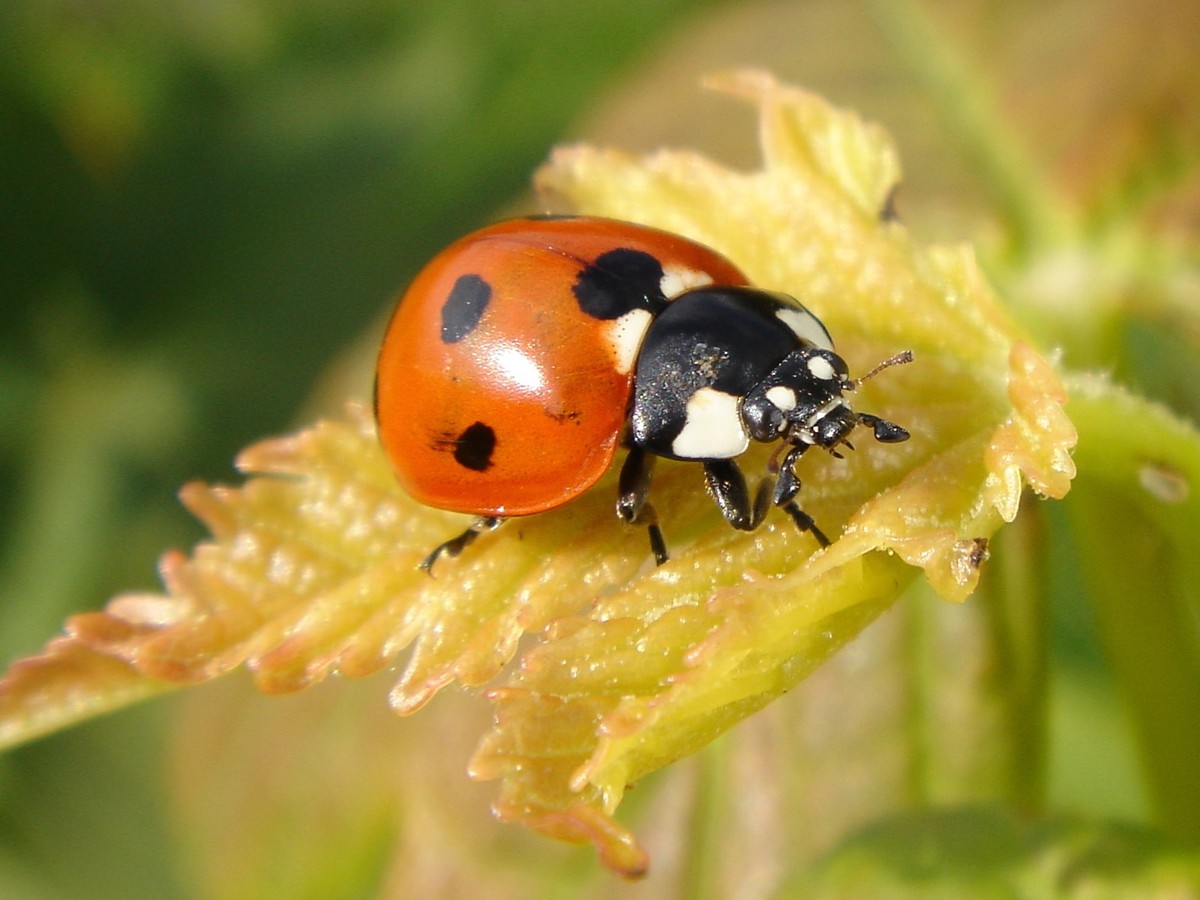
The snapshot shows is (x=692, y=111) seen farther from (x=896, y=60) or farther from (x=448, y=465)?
(x=448, y=465)

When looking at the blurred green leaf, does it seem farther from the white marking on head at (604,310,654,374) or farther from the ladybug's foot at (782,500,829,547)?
the white marking on head at (604,310,654,374)

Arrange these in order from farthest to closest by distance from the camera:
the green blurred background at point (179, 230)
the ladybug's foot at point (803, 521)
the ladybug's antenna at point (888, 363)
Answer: the green blurred background at point (179, 230), the ladybug's antenna at point (888, 363), the ladybug's foot at point (803, 521)

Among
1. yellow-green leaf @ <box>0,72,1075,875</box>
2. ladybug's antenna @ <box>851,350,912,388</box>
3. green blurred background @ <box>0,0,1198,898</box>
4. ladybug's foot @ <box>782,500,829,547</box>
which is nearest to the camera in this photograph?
yellow-green leaf @ <box>0,72,1075,875</box>

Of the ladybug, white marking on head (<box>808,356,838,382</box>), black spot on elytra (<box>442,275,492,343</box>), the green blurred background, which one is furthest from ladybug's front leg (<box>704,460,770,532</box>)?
the green blurred background

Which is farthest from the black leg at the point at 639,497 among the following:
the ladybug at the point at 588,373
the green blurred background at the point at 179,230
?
the green blurred background at the point at 179,230

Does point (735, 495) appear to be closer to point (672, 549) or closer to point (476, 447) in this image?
point (672, 549)

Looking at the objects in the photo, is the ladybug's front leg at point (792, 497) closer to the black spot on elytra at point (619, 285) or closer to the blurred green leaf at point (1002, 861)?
the black spot on elytra at point (619, 285)

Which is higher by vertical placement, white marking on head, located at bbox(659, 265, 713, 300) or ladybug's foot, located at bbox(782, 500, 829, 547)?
white marking on head, located at bbox(659, 265, 713, 300)
